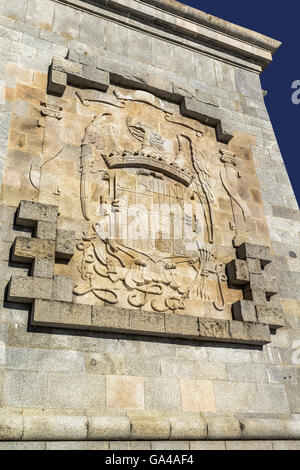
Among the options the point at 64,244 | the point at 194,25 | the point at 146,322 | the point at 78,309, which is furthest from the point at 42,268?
the point at 194,25

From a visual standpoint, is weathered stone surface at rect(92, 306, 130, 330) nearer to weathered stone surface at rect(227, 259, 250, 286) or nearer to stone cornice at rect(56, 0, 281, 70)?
weathered stone surface at rect(227, 259, 250, 286)

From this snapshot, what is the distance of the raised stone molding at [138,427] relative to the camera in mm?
5539

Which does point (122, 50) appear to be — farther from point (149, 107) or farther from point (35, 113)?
point (35, 113)

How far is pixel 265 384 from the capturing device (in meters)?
7.47

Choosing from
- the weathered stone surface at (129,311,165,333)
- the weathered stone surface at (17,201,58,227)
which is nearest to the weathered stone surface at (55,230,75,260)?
the weathered stone surface at (17,201,58,227)

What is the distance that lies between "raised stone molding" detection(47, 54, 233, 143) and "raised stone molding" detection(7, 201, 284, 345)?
122 inches

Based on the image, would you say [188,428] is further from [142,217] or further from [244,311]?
[142,217]

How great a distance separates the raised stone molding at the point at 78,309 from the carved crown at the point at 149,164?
5.79 ft

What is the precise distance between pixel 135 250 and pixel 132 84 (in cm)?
403

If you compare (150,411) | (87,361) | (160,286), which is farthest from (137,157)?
(150,411)

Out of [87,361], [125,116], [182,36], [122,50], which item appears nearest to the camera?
[87,361]

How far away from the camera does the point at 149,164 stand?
8617mm

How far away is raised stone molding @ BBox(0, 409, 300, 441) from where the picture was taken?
18.2 feet

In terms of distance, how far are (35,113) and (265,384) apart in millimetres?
6316
